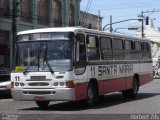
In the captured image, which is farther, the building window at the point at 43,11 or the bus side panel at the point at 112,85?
the building window at the point at 43,11

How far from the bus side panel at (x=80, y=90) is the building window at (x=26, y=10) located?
30307 mm

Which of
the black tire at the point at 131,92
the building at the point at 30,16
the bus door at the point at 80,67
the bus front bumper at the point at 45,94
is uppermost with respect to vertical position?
the building at the point at 30,16

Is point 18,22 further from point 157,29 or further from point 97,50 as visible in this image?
point 157,29

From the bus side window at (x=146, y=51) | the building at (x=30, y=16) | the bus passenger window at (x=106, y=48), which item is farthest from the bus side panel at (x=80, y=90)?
the building at (x=30, y=16)

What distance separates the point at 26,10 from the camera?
48.1m

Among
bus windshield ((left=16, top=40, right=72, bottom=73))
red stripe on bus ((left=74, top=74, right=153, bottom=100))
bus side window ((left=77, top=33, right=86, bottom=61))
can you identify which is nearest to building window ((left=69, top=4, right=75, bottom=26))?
red stripe on bus ((left=74, top=74, right=153, bottom=100))

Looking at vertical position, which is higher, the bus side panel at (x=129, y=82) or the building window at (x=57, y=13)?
the building window at (x=57, y=13)

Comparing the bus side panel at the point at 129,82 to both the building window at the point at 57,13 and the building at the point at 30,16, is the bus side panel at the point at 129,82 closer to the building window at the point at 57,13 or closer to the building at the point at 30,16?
the building at the point at 30,16

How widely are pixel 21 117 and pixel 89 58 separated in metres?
4.42

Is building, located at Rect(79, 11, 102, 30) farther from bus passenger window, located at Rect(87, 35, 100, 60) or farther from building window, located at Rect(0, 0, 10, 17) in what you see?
bus passenger window, located at Rect(87, 35, 100, 60)

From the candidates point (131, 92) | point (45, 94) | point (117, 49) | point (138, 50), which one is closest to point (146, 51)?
point (138, 50)

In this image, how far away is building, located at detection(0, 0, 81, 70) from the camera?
4378 cm

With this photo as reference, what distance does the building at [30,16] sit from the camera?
144ft

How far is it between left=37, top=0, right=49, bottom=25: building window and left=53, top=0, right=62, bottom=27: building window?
1.76 metres
